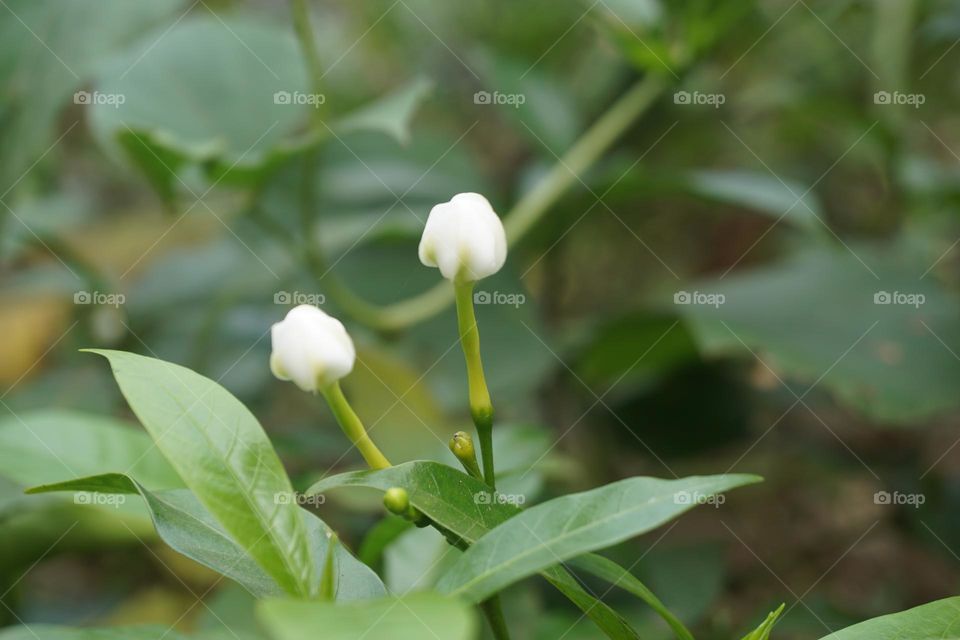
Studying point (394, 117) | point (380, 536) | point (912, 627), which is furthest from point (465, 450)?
point (394, 117)

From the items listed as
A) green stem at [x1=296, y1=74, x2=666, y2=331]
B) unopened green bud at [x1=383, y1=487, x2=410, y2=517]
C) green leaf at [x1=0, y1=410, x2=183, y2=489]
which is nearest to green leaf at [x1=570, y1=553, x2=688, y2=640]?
unopened green bud at [x1=383, y1=487, x2=410, y2=517]

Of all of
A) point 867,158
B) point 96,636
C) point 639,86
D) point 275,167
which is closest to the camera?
point 96,636

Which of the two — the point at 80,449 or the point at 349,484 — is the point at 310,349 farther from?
the point at 80,449

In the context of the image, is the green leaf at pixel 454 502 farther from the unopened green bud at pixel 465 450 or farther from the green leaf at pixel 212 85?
the green leaf at pixel 212 85

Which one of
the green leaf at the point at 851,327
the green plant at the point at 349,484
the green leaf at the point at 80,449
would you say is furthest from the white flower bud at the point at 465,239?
the green leaf at the point at 851,327

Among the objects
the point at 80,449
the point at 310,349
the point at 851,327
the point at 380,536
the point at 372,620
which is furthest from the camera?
the point at 851,327

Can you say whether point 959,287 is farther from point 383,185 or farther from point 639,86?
point 383,185

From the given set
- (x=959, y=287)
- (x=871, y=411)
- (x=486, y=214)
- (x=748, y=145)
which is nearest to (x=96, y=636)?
(x=486, y=214)
